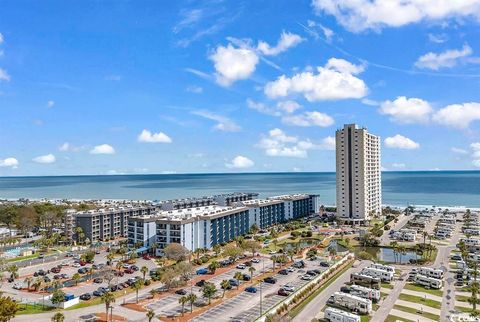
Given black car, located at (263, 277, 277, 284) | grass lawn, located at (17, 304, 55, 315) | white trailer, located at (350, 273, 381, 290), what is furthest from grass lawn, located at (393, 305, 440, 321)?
grass lawn, located at (17, 304, 55, 315)

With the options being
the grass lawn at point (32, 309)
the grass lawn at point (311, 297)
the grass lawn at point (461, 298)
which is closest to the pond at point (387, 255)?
the grass lawn at point (311, 297)

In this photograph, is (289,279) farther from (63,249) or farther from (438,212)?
(438,212)

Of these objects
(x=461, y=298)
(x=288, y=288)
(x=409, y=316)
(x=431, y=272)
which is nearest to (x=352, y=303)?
(x=409, y=316)

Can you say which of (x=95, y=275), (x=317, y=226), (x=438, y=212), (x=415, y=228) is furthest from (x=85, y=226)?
(x=438, y=212)

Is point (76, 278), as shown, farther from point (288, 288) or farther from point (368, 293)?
point (368, 293)

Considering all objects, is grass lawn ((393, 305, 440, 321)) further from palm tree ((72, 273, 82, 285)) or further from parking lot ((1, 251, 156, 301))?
palm tree ((72, 273, 82, 285))

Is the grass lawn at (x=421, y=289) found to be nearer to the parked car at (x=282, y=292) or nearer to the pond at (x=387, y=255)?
the pond at (x=387, y=255)
